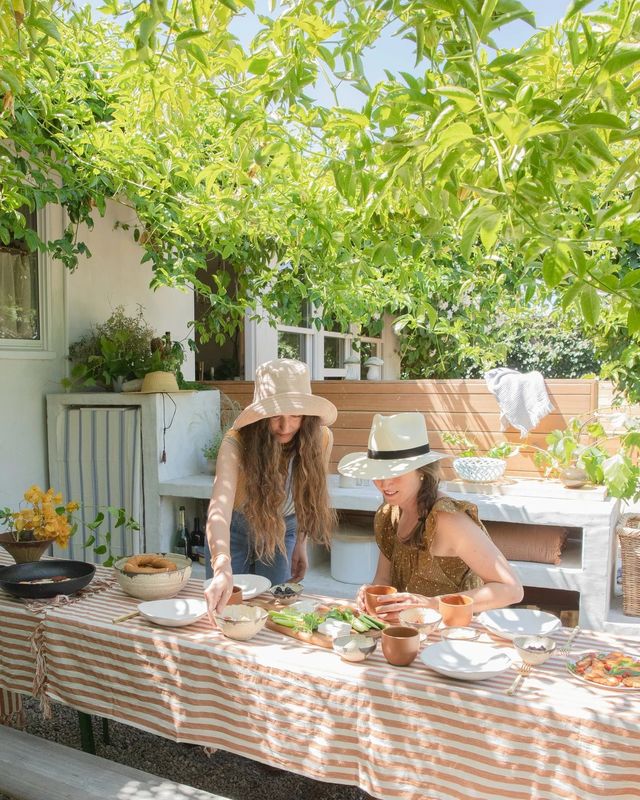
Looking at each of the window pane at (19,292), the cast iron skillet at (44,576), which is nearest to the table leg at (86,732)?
the cast iron skillet at (44,576)

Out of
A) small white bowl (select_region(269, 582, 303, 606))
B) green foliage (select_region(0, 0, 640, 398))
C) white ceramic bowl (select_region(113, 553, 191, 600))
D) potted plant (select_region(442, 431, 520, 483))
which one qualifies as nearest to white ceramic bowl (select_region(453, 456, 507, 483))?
potted plant (select_region(442, 431, 520, 483))

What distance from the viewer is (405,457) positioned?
2.41 meters

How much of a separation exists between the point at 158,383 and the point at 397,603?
290 cm

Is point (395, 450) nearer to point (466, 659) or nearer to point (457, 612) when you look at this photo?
point (457, 612)

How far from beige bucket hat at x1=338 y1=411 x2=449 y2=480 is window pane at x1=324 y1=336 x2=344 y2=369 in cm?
632

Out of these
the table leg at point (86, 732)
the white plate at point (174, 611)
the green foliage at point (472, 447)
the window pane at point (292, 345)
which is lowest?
the table leg at point (86, 732)

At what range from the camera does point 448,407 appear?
4938 mm

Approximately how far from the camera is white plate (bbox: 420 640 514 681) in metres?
1.66

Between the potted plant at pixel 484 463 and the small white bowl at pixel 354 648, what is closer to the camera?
the small white bowl at pixel 354 648

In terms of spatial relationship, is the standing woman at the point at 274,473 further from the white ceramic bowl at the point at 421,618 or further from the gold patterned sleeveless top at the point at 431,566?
the white ceramic bowl at the point at 421,618

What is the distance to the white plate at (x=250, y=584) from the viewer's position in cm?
237

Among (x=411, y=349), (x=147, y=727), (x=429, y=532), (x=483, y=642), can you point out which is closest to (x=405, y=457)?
(x=429, y=532)

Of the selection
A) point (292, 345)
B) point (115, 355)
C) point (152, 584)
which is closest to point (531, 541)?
point (152, 584)

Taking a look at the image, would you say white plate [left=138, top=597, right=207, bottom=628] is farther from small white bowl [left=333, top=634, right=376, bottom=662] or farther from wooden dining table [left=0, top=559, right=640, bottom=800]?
small white bowl [left=333, top=634, right=376, bottom=662]
